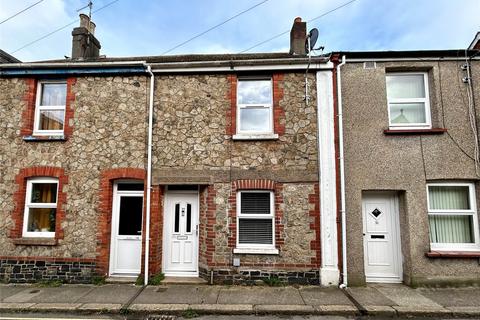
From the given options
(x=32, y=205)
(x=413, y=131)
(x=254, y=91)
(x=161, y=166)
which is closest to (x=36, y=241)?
(x=32, y=205)

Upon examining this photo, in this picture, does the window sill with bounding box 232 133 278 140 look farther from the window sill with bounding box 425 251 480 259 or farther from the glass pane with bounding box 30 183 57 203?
the glass pane with bounding box 30 183 57 203

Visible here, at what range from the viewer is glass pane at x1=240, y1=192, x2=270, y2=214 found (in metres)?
6.99

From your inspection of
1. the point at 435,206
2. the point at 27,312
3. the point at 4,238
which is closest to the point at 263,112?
the point at 435,206

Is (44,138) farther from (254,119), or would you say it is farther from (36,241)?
(254,119)

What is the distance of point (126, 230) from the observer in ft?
24.0

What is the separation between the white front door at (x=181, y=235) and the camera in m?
7.18

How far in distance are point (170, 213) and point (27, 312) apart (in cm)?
341

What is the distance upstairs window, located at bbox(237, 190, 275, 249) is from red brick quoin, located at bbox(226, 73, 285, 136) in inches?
65.6

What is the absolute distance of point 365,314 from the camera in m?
5.20

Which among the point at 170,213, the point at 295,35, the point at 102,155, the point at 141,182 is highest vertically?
the point at 295,35

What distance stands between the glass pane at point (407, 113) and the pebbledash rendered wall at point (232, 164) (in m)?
2.09

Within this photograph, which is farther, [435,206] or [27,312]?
[435,206]

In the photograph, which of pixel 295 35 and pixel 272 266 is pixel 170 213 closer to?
pixel 272 266

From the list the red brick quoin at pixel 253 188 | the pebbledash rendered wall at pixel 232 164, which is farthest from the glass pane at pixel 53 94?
the red brick quoin at pixel 253 188
